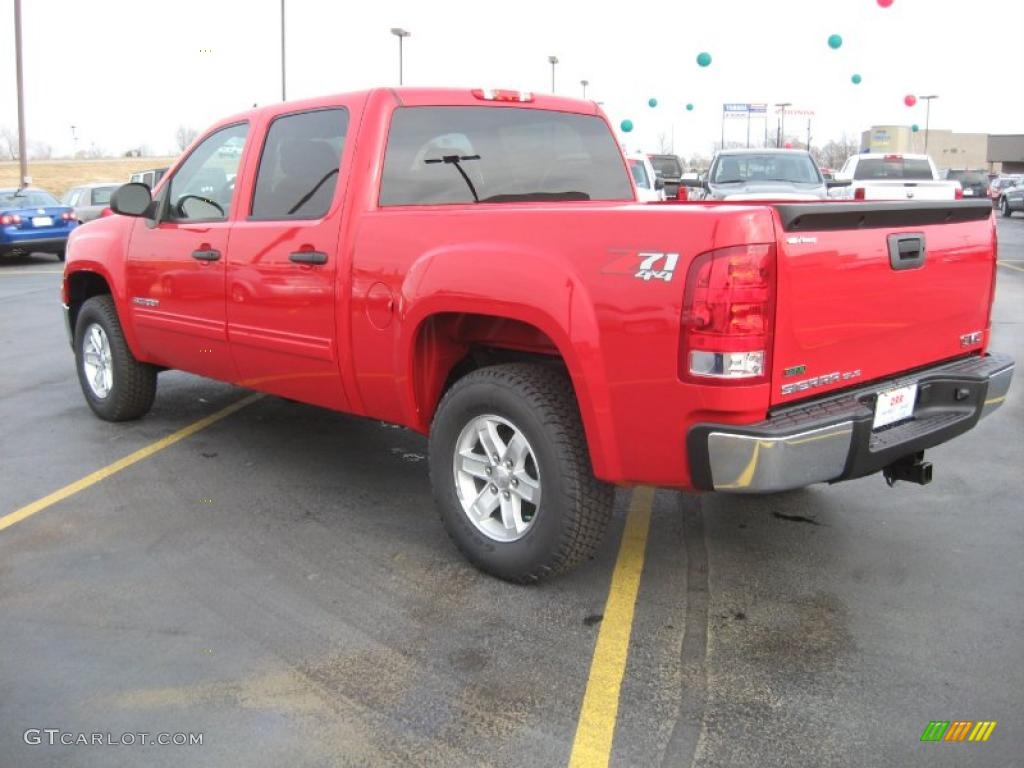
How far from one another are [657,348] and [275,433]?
3748mm

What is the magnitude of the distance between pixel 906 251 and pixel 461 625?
83.5 inches

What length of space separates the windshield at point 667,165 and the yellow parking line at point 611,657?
2691 cm

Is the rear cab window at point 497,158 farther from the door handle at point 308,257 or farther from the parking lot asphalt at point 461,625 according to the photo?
the parking lot asphalt at point 461,625

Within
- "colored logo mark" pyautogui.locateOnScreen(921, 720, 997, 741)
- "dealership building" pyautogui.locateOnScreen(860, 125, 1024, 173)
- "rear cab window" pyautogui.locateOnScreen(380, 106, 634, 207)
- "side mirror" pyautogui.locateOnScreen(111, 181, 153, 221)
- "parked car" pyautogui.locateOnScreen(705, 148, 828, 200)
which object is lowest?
"colored logo mark" pyautogui.locateOnScreen(921, 720, 997, 741)

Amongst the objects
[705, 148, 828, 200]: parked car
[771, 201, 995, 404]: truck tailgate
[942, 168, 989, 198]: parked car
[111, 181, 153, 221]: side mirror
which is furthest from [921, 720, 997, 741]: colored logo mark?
→ [942, 168, 989, 198]: parked car

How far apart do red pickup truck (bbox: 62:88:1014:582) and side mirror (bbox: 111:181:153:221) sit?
17 millimetres

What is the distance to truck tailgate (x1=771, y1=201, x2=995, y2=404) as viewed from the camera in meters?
3.05

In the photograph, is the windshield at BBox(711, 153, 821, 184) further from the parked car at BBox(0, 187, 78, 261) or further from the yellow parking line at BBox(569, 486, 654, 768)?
the parked car at BBox(0, 187, 78, 261)

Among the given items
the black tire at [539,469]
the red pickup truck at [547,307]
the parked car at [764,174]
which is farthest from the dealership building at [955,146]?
the black tire at [539,469]

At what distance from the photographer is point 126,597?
373cm

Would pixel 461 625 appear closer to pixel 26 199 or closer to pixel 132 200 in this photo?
pixel 132 200

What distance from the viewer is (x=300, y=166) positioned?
15.3ft

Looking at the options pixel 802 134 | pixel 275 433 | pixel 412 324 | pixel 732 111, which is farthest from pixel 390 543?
pixel 802 134

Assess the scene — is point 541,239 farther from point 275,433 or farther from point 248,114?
point 275,433
